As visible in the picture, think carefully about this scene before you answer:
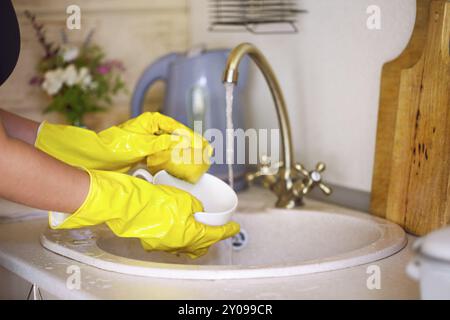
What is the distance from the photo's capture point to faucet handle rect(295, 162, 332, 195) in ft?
4.79

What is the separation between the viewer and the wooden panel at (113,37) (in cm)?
177

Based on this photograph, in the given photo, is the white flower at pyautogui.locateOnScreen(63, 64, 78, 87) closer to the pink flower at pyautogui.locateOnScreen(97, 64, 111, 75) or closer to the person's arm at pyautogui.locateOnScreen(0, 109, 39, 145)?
the pink flower at pyautogui.locateOnScreen(97, 64, 111, 75)

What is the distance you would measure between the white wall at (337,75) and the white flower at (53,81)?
43cm

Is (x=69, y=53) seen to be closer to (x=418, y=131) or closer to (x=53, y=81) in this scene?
Answer: (x=53, y=81)

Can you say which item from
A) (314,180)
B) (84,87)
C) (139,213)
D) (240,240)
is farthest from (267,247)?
(84,87)

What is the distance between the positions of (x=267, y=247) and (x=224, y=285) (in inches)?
18.2

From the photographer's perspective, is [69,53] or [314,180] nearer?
[314,180]

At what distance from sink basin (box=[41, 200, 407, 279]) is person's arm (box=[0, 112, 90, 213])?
0.42ft

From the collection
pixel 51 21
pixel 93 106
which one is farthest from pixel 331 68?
pixel 51 21

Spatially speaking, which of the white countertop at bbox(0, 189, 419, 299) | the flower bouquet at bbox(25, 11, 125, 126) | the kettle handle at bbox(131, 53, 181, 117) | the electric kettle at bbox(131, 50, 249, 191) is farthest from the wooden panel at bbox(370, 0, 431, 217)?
the flower bouquet at bbox(25, 11, 125, 126)

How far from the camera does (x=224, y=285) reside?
3.44 feet

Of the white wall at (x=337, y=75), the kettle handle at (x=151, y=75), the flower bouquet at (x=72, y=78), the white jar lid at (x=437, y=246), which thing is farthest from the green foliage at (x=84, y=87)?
the white jar lid at (x=437, y=246)
